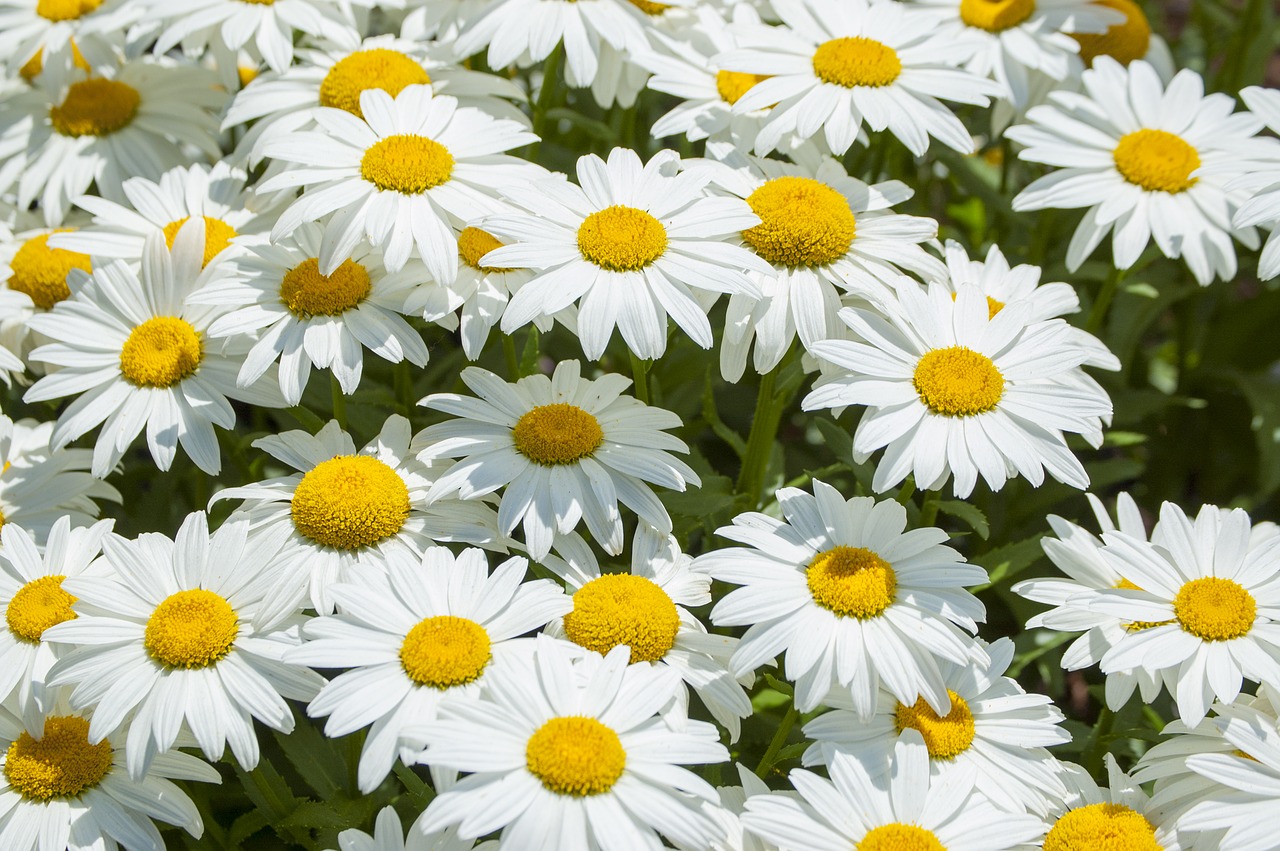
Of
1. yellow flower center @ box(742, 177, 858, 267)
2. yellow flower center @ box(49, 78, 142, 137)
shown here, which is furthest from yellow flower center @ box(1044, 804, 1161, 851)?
yellow flower center @ box(49, 78, 142, 137)

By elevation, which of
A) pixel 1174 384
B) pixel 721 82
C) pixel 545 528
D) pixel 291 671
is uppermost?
pixel 721 82

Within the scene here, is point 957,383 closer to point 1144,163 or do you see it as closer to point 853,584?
point 853,584

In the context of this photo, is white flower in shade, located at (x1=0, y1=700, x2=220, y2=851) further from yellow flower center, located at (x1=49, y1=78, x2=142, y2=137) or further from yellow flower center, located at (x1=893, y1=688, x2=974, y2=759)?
yellow flower center, located at (x1=49, y1=78, x2=142, y2=137)

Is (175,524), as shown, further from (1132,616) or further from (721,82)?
(1132,616)

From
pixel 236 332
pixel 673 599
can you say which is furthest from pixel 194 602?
pixel 673 599

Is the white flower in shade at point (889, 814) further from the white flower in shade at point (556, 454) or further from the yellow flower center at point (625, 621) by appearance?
the white flower in shade at point (556, 454)
